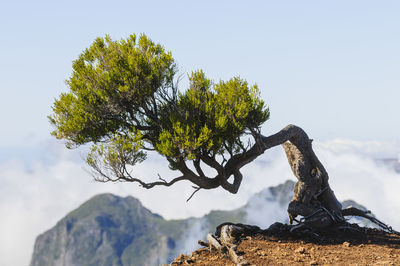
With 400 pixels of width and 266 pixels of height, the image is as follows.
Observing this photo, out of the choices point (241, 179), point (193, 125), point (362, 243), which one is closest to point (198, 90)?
point (193, 125)

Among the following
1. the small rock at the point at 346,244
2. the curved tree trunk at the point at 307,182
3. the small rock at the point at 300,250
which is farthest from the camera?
the curved tree trunk at the point at 307,182

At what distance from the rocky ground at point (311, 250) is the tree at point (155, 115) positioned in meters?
1.59

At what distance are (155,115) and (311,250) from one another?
11.0 metres

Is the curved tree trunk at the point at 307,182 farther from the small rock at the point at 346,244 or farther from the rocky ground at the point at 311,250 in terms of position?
the small rock at the point at 346,244

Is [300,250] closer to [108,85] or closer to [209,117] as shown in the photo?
[209,117]

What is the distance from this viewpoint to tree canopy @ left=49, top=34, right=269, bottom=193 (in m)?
20.1

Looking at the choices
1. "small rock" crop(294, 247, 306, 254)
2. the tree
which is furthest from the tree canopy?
"small rock" crop(294, 247, 306, 254)

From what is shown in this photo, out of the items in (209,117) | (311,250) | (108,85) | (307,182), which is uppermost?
(108,85)

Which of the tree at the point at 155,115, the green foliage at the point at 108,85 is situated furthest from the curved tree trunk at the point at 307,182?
the green foliage at the point at 108,85

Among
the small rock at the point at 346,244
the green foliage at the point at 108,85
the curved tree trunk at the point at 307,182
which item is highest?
the green foliage at the point at 108,85

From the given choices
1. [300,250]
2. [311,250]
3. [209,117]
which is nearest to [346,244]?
[311,250]

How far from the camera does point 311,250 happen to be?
19.4 metres

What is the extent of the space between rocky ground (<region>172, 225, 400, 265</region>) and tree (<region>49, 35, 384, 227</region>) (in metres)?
1.59

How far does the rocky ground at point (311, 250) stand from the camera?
1794 centimetres
